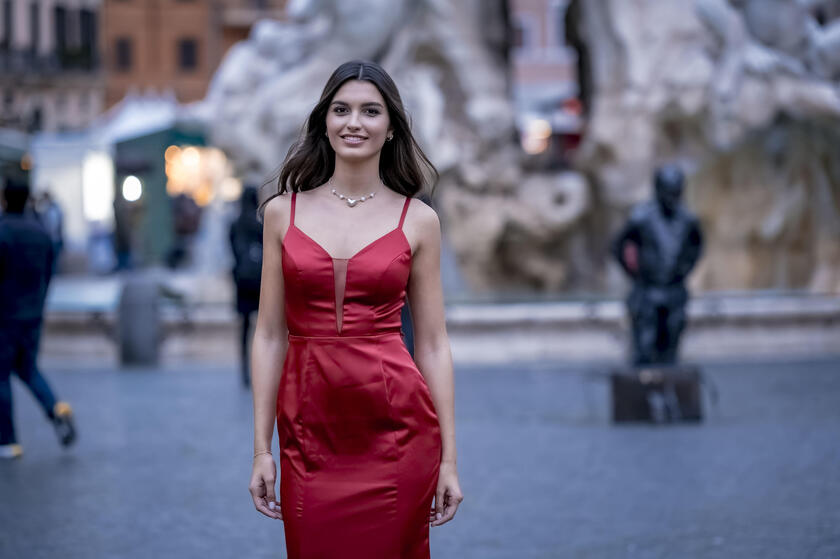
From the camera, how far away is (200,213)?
33.0 metres

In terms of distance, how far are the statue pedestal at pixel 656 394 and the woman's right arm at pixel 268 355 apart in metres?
6.21

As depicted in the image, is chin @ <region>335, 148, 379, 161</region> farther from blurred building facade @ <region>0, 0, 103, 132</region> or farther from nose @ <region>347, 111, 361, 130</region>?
blurred building facade @ <region>0, 0, 103, 132</region>

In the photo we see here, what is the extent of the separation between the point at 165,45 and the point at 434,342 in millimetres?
51041

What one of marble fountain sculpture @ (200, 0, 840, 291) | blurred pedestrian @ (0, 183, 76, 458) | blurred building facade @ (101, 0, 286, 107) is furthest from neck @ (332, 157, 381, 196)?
blurred building facade @ (101, 0, 286, 107)

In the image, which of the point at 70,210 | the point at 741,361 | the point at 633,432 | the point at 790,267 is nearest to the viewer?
the point at 633,432

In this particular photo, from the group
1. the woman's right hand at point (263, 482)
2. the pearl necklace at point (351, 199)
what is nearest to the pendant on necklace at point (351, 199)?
the pearl necklace at point (351, 199)

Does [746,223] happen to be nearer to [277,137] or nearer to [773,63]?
[773,63]

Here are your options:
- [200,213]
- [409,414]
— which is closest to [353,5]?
[409,414]

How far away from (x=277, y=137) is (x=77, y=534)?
11.6 meters

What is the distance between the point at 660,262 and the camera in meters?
9.75

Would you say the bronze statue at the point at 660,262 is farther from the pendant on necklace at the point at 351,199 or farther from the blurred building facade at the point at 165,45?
the blurred building facade at the point at 165,45

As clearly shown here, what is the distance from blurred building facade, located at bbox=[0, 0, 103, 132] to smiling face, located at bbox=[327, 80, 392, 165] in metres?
44.1

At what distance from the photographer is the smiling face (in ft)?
10.5

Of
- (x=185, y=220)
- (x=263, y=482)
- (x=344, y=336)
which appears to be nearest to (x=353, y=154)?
(x=344, y=336)
